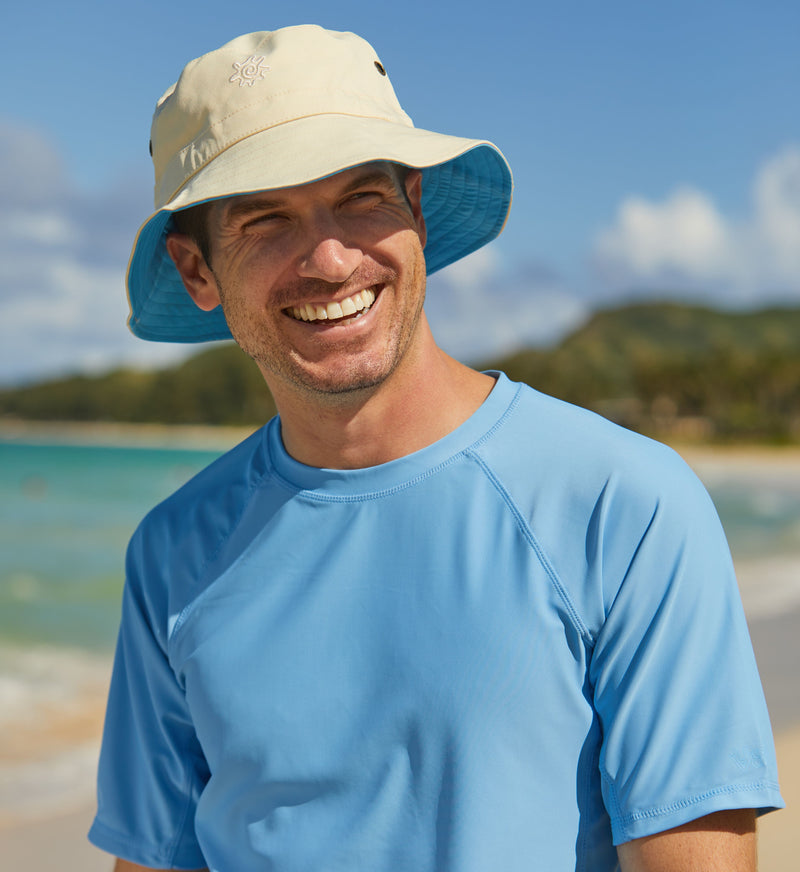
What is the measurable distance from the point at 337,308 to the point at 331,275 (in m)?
0.06

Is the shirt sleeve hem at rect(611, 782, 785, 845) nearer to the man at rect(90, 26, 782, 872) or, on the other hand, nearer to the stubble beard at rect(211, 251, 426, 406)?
the man at rect(90, 26, 782, 872)

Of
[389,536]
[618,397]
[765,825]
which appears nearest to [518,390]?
[389,536]

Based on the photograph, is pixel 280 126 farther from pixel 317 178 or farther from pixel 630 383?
pixel 630 383

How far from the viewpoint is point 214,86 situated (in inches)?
63.7

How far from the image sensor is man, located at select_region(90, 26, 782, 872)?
4.38 ft

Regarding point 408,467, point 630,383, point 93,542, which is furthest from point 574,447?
point 630,383

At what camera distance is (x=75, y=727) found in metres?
6.94

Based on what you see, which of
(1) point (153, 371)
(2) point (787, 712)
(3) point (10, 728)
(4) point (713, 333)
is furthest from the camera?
(4) point (713, 333)

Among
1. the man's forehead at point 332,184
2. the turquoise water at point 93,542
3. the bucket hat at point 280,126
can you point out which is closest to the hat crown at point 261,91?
the bucket hat at point 280,126

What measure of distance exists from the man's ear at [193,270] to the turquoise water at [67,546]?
9.41m

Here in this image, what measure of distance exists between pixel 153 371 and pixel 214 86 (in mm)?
142215

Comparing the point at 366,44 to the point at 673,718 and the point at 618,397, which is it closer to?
the point at 673,718

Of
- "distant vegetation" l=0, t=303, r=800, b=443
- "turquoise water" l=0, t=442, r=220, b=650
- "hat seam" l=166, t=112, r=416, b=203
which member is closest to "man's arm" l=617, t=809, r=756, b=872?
"hat seam" l=166, t=112, r=416, b=203

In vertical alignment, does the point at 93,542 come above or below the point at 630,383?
below
